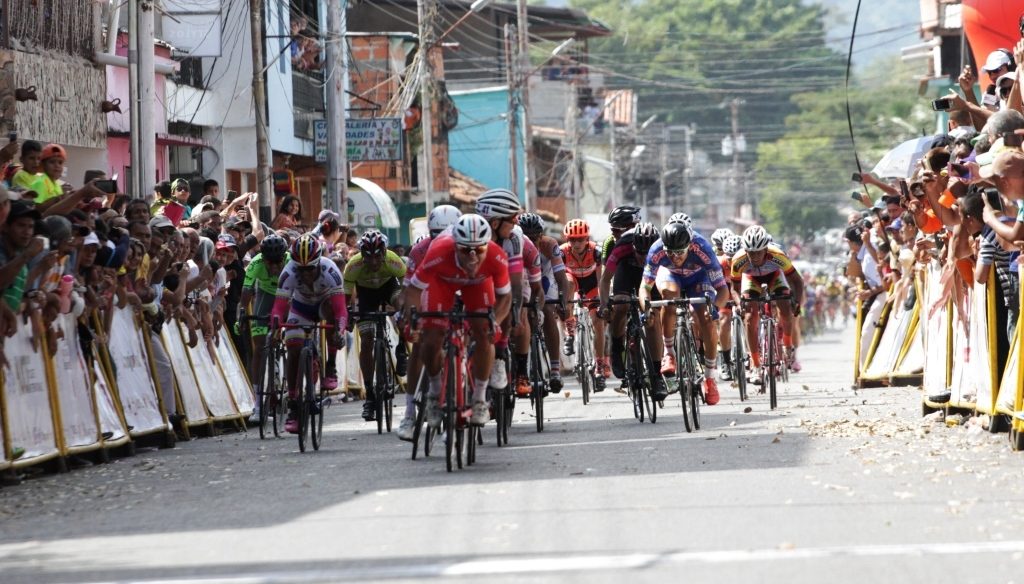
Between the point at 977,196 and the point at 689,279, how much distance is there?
4.12 meters

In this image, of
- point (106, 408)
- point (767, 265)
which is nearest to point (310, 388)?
point (106, 408)

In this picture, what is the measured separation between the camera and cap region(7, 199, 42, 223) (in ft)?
43.7

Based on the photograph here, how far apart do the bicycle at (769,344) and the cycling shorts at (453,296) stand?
20.7ft

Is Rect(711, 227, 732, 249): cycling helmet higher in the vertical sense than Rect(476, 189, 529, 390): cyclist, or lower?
higher

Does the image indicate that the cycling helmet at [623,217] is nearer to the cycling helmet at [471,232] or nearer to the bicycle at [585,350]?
the bicycle at [585,350]

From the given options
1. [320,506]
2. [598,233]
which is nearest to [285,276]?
[320,506]

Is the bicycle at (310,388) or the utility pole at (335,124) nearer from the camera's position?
the bicycle at (310,388)

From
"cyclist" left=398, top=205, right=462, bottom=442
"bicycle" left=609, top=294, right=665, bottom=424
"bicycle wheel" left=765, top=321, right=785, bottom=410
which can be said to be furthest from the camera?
"bicycle wheel" left=765, top=321, right=785, bottom=410

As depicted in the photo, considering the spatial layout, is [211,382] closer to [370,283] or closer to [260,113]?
[370,283]

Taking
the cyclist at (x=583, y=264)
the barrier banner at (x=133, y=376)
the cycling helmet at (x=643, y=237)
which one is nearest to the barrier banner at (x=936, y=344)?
the cycling helmet at (x=643, y=237)

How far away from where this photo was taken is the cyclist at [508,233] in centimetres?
1559

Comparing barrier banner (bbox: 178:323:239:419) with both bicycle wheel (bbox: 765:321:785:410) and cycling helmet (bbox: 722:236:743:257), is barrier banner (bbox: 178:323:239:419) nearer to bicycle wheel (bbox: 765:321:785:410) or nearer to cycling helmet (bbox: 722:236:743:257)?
bicycle wheel (bbox: 765:321:785:410)

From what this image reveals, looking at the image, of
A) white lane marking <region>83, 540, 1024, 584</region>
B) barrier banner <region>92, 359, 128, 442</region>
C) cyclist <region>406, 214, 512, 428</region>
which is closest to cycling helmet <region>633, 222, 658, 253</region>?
cyclist <region>406, 214, 512, 428</region>

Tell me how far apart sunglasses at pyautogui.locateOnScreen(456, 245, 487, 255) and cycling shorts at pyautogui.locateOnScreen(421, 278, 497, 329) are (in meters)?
0.28
